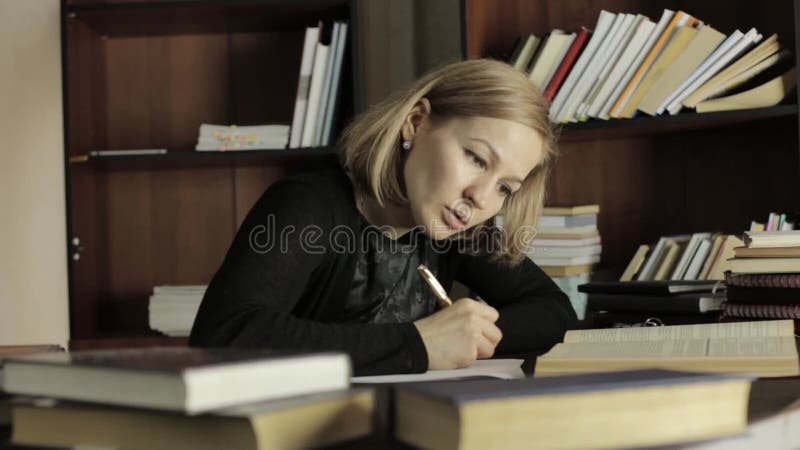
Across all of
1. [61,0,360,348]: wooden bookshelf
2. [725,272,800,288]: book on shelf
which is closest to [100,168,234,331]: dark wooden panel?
[61,0,360,348]: wooden bookshelf

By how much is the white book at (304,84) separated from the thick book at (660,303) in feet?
3.21

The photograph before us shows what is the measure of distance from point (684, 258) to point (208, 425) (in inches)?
71.4

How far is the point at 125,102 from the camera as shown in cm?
280

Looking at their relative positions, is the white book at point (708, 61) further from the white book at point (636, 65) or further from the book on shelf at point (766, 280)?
the book on shelf at point (766, 280)

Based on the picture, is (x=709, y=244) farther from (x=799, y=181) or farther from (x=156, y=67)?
(x=156, y=67)

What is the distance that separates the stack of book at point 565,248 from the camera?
2350mm

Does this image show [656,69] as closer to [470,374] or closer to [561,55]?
[561,55]

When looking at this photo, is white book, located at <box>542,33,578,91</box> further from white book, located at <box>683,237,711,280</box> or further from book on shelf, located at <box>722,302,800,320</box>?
book on shelf, located at <box>722,302,800,320</box>

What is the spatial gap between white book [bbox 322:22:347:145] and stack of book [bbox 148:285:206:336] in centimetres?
53

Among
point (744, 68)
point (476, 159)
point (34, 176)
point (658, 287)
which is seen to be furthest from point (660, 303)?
point (34, 176)

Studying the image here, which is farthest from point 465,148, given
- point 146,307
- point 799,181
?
point 146,307

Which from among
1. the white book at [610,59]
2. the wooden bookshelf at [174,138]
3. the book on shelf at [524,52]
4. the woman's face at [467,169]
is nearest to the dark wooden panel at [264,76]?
the wooden bookshelf at [174,138]

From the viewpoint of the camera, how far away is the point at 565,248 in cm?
236

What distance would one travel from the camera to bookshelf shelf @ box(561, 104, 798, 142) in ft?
7.05
